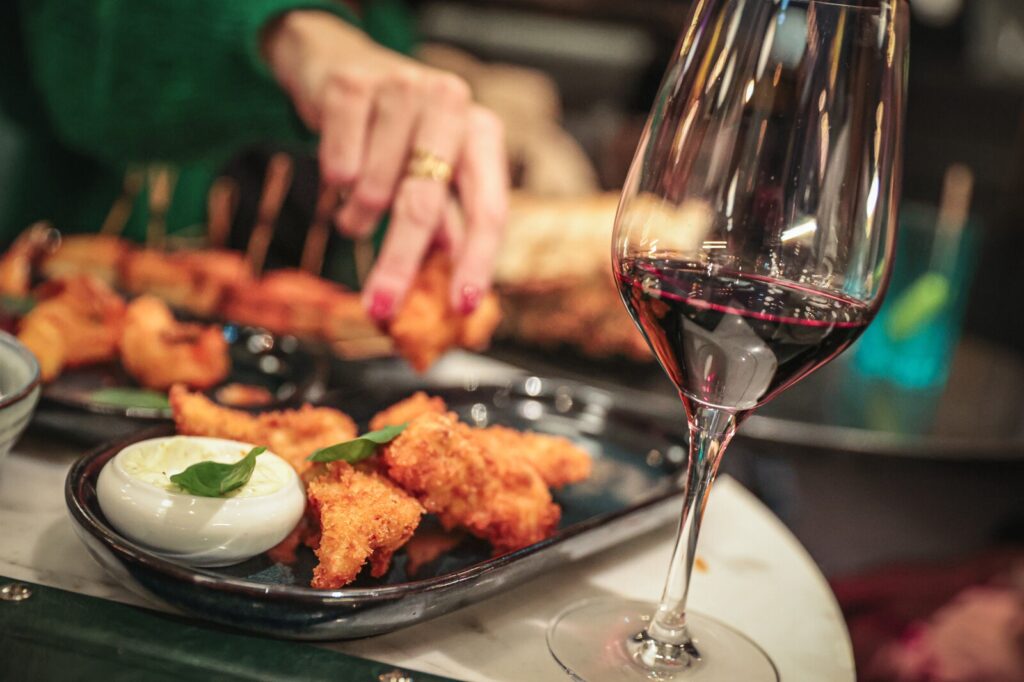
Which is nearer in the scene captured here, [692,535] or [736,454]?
[692,535]

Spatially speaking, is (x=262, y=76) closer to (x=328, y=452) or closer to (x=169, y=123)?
(x=169, y=123)

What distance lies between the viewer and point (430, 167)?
50.8 inches

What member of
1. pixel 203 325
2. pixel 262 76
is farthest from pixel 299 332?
pixel 262 76

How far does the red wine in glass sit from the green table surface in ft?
1.01

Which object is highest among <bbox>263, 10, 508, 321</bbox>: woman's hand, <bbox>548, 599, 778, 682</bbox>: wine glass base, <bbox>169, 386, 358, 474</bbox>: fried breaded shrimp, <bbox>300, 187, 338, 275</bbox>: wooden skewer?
<bbox>263, 10, 508, 321</bbox>: woman's hand

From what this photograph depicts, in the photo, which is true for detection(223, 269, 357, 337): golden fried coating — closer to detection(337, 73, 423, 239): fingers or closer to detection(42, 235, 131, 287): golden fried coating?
detection(42, 235, 131, 287): golden fried coating

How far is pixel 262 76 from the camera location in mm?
1685

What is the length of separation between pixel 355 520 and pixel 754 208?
38 cm

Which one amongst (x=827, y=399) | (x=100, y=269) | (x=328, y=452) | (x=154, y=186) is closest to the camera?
(x=328, y=452)

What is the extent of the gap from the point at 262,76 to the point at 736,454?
3.80 feet

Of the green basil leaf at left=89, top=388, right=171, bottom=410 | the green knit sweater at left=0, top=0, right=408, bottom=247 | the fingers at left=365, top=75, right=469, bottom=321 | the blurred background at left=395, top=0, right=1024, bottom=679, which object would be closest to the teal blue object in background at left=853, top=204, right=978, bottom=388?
the blurred background at left=395, top=0, right=1024, bottom=679

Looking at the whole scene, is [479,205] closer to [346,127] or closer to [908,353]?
[346,127]

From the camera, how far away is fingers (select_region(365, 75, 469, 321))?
127 cm

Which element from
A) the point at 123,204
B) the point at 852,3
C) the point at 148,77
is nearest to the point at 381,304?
the point at 852,3
